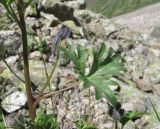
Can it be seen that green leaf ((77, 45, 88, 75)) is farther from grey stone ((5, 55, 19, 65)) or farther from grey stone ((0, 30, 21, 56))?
grey stone ((0, 30, 21, 56))

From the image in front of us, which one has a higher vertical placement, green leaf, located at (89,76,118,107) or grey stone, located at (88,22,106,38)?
green leaf, located at (89,76,118,107)

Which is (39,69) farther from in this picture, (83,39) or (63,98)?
(83,39)

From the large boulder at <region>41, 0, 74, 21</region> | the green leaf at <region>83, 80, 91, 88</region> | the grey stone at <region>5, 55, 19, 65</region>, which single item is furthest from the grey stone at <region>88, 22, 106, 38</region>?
the green leaf at <region>83, 80, 91, 88</region>

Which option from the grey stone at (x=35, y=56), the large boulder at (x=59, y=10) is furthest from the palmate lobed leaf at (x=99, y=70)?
the large boulder at (x=59, y=10)

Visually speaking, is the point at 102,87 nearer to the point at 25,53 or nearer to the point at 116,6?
the point at 25,53

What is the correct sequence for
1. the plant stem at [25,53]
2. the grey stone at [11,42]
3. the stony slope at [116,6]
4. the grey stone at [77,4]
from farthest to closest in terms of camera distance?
1. the stony slope at [116,6]
2. the grey stone at [77,4]
3. the grey stone at [11,42]
4. the plant stem at [25,53]

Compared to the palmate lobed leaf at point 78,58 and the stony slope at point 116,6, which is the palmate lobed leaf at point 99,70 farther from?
the stony slope at point 116,6

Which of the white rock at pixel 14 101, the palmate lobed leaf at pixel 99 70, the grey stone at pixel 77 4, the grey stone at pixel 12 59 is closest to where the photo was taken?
the palmate lobed leaf at pixel 99 70

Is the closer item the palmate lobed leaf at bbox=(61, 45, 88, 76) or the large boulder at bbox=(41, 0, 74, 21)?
the palmate lobed leaf at bbox=(61, 45, 88, 76)
